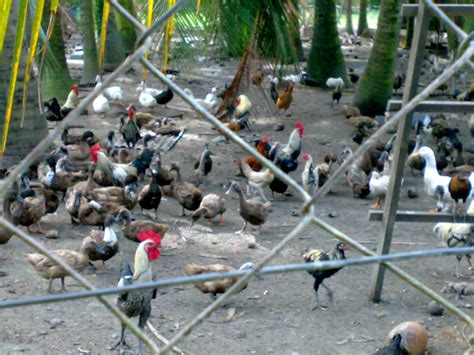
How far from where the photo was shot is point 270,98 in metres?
15.4

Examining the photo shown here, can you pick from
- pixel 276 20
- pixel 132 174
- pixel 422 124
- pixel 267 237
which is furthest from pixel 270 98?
pixel 267 237

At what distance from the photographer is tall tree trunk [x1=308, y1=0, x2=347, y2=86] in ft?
47.7

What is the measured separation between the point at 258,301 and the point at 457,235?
1.80 m

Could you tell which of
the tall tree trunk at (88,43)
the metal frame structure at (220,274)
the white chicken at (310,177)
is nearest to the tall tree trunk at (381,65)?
the white chicken at (310,177)

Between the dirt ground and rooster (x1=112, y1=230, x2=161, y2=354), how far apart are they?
32 cm

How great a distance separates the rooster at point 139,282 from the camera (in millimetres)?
4801

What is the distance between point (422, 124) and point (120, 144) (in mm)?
4826

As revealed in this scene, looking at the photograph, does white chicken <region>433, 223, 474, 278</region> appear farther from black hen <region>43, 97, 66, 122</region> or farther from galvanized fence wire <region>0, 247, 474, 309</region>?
black hen <region>43, 97, 66, 122</region>

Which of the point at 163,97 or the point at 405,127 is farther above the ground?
the point at 405,127

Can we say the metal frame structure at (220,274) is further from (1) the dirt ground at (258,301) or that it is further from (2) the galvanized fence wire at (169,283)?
(1) the dirt ground at (258,301)

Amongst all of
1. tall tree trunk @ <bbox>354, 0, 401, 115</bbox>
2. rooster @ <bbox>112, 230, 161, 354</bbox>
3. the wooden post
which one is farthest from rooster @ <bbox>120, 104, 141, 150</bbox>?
the wooden post

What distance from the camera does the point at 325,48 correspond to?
15234mm

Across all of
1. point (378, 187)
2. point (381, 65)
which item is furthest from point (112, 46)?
point (378, 187)

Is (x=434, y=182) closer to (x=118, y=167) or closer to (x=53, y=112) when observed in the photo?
(x=118, y=167)
